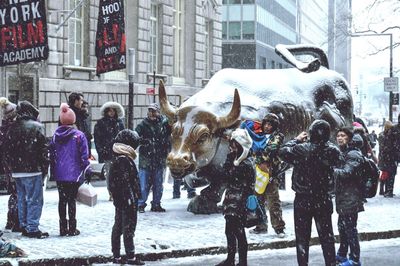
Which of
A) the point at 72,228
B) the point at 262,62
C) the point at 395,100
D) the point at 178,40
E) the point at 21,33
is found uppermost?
the point at 262,62

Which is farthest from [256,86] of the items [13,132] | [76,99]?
[13,132]

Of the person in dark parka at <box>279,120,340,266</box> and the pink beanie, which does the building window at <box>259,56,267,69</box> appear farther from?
the person in dark parka at <box>279,120,340,266</box>

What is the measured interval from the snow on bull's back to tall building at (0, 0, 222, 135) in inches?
277

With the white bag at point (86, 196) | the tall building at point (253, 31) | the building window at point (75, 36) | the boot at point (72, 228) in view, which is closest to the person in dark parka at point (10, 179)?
the boot at point (72, 228)

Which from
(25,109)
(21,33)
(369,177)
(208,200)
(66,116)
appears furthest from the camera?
(208,200)

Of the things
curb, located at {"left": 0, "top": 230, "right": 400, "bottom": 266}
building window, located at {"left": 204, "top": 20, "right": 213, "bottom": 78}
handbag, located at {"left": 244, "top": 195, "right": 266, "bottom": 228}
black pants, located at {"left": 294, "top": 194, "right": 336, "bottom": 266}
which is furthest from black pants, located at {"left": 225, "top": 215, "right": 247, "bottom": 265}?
building window, located at {"left": 204, "top": 20, "right": 213, "bottom": 78}

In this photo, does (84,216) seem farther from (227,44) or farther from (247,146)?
(227,44)

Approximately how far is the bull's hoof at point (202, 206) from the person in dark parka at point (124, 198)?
3.76 meters

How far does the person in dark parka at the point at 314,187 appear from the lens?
27.6 feet

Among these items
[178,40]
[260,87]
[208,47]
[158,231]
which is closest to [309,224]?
[158,231]

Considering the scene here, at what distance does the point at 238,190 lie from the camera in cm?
912

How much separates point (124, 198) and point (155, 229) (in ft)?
7.84

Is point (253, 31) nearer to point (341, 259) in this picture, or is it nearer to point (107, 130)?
point (107, 130)

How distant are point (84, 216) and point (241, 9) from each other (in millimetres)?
51899
